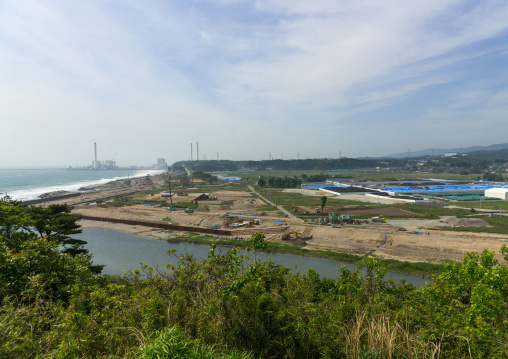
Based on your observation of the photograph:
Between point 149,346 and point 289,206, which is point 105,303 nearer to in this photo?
point 149,346

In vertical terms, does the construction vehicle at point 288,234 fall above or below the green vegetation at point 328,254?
above

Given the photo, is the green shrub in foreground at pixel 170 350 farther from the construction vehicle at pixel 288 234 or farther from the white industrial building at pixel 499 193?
the white industrial building at pixel 499 193

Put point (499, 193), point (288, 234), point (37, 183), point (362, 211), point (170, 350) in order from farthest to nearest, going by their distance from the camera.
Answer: point (37, 183), point (499, 193), point (362, 211), point (288, 234), point (170, 350)

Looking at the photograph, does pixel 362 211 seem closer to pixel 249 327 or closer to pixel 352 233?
pixel 352 233

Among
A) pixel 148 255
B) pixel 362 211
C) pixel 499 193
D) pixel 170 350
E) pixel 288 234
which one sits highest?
pixel 170 350

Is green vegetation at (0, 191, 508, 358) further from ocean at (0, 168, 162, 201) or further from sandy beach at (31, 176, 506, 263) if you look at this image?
ocean at (0, 168, 162, 201)

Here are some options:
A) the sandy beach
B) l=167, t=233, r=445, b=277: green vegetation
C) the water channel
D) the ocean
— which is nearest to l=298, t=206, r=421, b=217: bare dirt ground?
the sandy beach

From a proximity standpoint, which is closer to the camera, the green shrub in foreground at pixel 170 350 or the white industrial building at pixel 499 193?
the green shrub in foreground at pixel 170 350

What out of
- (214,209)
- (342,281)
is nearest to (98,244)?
(214,209)

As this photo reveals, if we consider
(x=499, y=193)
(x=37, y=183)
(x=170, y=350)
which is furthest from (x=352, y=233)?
(x=37, y=183)

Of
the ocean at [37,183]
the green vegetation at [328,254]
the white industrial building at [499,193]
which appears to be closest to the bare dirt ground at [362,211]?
the green vegetation at [328,254]
